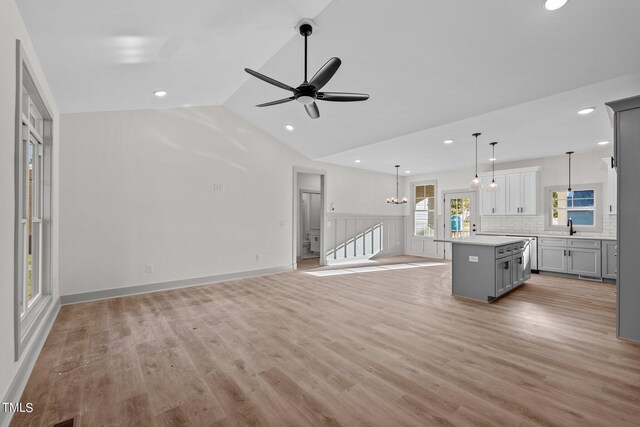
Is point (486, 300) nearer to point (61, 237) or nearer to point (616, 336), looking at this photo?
point (616, 336)

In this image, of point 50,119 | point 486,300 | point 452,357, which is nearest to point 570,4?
point 452,357

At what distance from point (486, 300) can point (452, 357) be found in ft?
6.84

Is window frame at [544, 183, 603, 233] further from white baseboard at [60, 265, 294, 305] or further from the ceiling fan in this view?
white baseboard at [60, 265, 294, 305]

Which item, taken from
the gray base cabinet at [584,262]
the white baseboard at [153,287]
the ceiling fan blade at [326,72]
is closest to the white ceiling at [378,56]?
the ceiling fan blade at [326,72]

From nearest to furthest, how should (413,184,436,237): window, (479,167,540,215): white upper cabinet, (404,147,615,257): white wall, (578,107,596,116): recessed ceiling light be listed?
(578,107,596,116): recessed ceiling light → (404,147,615,257): white wall → (479,167,540,215): white upper cabinet → (413,184,436,237): window

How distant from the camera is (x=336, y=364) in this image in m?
2.43

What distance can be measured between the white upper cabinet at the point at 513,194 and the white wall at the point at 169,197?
16.7 feet

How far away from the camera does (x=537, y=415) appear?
1.79 meters

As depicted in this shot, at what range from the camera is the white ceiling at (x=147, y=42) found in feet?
7.34

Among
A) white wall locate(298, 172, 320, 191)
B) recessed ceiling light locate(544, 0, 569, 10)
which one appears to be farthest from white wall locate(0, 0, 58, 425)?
white wall locate(298, 172, 320, 191)

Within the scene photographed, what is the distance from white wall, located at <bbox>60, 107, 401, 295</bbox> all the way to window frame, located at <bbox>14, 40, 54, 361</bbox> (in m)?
0.73

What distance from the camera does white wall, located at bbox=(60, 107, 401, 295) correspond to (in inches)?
169

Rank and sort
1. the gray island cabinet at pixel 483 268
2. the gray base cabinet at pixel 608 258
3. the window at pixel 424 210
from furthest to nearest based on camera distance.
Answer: the window at pixel 424 210
the gray base cabinet at pixel 608 258
the gray island cabinet at pixel 483 268

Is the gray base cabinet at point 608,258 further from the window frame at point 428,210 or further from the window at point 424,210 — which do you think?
Answer: the window at point 424,210
